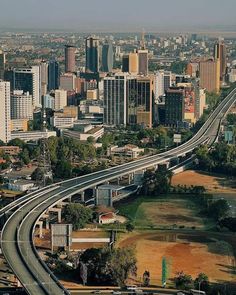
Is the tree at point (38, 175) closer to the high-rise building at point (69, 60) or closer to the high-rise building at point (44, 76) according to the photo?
the high-rise building at point (44, 76)

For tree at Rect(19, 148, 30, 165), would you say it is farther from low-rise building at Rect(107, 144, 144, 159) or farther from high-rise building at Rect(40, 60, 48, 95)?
high-rise building at Rect(40, 60, 48, 95)

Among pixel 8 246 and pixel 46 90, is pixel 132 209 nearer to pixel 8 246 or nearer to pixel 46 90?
pixel 8 246

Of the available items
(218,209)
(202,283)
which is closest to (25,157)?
(218,209)

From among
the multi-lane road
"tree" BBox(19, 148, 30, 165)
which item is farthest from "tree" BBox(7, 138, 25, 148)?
the multi-lane road

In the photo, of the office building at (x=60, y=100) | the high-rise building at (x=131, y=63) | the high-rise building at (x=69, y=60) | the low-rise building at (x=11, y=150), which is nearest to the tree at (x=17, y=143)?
the low-rise building at (x=11, y=150)

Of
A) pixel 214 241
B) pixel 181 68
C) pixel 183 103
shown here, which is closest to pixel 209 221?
pixel 214 241

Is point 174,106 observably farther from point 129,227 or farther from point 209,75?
point 129,227
